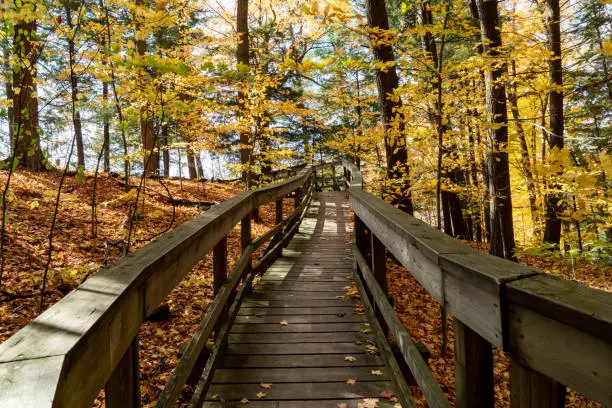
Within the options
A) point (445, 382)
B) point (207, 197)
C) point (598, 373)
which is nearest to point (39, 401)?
point (598, 373)

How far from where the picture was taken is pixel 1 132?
1783cm

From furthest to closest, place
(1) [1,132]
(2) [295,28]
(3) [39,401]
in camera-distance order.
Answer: (2) [295,28] → (1) [1,132] → (3) [39,401]

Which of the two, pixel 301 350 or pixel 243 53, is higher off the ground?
pixel 243 53

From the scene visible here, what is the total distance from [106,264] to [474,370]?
15.9 ft

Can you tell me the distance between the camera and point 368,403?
2416 mm

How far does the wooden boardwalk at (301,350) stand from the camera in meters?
2.54

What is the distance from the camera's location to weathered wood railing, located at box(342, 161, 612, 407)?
2.68ft

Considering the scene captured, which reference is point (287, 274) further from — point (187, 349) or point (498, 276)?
point (498, 276)

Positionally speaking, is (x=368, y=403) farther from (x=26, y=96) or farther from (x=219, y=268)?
(x=26, y=96)

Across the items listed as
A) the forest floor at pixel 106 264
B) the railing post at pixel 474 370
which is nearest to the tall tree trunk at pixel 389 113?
the forest floor at pixel 106 264

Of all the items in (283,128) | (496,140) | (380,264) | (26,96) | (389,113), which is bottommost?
(380,264)

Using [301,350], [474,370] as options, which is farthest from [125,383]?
[301,350]

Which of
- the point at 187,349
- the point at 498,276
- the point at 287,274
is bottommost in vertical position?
the point at 287,274

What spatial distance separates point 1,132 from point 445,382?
21.9 metres
